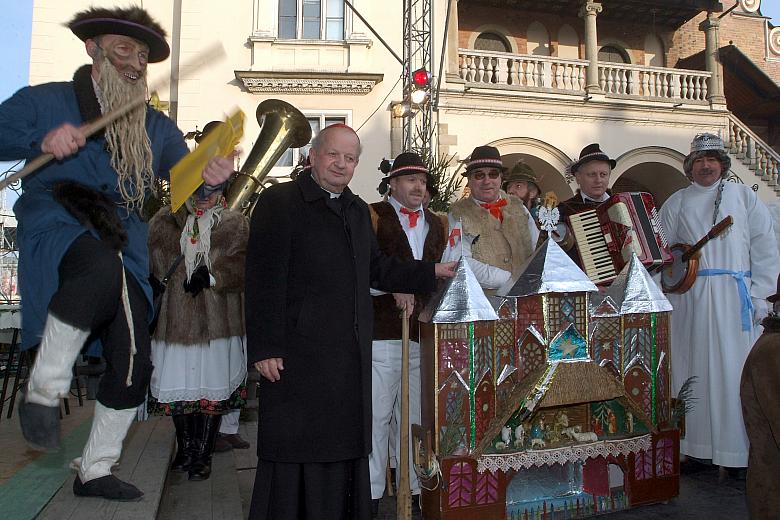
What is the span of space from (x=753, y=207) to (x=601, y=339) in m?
2.11

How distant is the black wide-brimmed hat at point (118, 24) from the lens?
2.63m

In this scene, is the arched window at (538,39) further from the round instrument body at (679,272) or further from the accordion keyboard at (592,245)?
the accordion keyboard at (592,245)

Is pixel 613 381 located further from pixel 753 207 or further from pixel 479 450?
pixel 753 207

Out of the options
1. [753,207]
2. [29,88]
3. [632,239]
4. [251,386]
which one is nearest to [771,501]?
[632,239]

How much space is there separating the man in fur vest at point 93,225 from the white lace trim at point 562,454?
189cm

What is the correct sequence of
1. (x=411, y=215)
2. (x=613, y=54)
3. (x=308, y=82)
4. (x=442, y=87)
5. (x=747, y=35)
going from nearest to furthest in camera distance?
(x=411, y=215)
(x=442, y=87)
(x=308, y=82)
(x=613, y=54)
(x=747, y=35)

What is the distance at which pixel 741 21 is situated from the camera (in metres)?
20.1

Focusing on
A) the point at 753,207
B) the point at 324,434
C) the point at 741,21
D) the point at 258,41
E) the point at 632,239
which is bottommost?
the point at 324,434

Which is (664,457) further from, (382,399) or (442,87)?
(442,87)

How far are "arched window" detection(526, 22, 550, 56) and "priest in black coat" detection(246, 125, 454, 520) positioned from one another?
16.0 m

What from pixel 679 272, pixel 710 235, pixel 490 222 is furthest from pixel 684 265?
pixel 490 222

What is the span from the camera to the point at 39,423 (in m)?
2.33

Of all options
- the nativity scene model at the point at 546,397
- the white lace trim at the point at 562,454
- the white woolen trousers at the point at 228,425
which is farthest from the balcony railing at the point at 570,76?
the white lace trim at the point at 562,454

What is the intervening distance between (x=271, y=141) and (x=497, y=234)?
→ 295 cm
